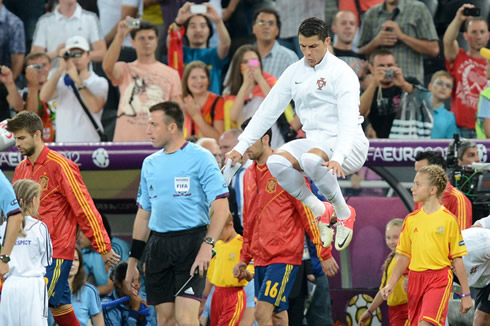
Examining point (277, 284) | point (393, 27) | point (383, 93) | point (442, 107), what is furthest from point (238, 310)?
point (393, 27)

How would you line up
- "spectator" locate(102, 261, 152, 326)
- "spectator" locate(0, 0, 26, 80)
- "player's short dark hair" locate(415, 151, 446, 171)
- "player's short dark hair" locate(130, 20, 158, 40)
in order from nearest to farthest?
"player's short dark hair" locate(415, 151, 446, 171)
"spectator" locate(102, 261, 152, 326)
"player's short dark hair" locate(130, 20, 158, 40)
"spectator" locate(0, 0, 26, 80)

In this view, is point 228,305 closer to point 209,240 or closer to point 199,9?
point 209,240

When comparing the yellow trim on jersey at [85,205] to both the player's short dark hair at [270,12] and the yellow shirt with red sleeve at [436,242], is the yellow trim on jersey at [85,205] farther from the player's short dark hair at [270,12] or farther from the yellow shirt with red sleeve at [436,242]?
the player's short dark hair at [270,12]

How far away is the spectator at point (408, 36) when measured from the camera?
420 inches

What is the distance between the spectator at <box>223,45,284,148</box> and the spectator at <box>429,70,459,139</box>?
1.88 meters

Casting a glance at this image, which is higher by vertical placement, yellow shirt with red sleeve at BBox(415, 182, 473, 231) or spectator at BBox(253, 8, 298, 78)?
spectator at BBox(253, 8, 298, 78)

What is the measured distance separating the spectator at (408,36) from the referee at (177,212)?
4.42 metres

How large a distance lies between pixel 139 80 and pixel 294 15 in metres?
2.12

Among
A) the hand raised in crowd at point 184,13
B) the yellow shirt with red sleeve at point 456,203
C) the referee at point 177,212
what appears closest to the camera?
the referee at point 177,212

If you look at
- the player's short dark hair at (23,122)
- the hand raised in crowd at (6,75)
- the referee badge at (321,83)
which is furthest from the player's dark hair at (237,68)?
the referee badge at (321,83)

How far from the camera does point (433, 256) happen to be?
714 cm

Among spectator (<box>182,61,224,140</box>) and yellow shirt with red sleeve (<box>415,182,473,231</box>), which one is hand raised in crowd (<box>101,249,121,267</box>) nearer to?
yellow shirt with red sleeve (<box>415,182,473,231</box>)

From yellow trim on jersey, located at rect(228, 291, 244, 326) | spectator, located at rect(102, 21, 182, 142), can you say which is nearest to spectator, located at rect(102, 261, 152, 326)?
yellow trim on jersey, located at rect(228, 291, 244, 326)

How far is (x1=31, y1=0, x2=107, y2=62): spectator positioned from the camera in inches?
438
